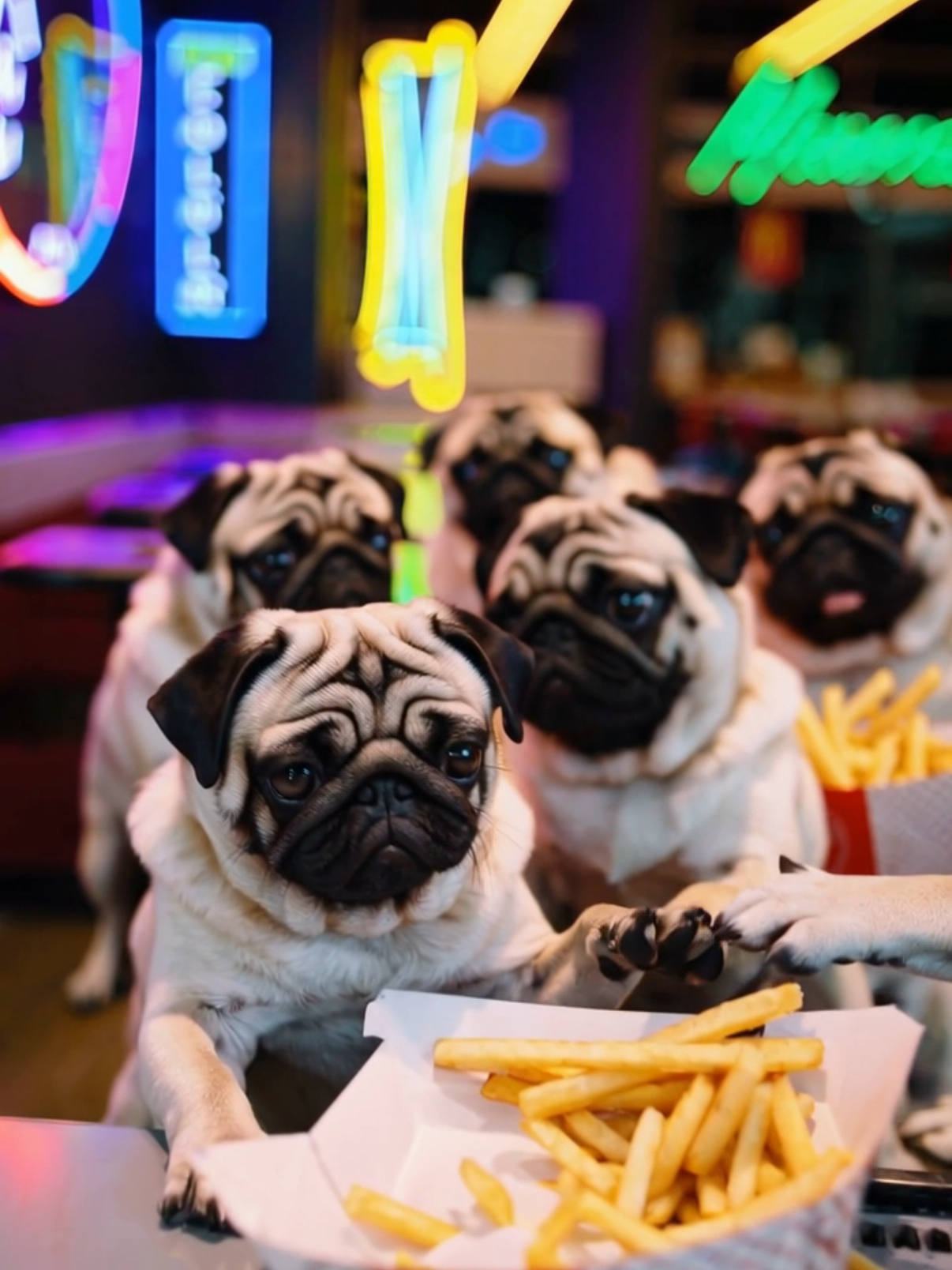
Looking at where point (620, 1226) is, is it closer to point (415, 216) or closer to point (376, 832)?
point (376, 832)

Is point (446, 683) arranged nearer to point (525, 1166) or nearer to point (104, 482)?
point (525, 1166)

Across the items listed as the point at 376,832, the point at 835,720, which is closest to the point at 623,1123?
the point at 376,832

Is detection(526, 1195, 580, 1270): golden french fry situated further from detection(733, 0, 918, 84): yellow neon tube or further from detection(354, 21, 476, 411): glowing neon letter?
detection(354, 21, 476, 411): glowing neon letter

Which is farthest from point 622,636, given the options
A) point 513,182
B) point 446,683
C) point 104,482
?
point 513,182

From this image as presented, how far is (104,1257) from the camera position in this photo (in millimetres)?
1402

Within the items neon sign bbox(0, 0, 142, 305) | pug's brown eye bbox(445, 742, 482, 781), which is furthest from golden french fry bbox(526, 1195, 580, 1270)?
neon sign bbox(0, 0, 142, 305)

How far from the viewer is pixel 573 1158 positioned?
4.31 feet

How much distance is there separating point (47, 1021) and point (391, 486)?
189 centimetres

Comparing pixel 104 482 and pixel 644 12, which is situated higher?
pixel 644 12

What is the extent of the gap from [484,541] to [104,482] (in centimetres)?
271

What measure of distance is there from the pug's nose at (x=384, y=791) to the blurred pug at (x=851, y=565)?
77.1 inches

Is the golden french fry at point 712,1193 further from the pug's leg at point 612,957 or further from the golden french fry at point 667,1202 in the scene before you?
the pug's leg at point 612,957

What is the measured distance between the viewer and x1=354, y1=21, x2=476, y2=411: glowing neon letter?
4645 mm

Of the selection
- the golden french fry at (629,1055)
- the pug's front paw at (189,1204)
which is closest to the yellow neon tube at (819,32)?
the golden french fry at (629,1055)
